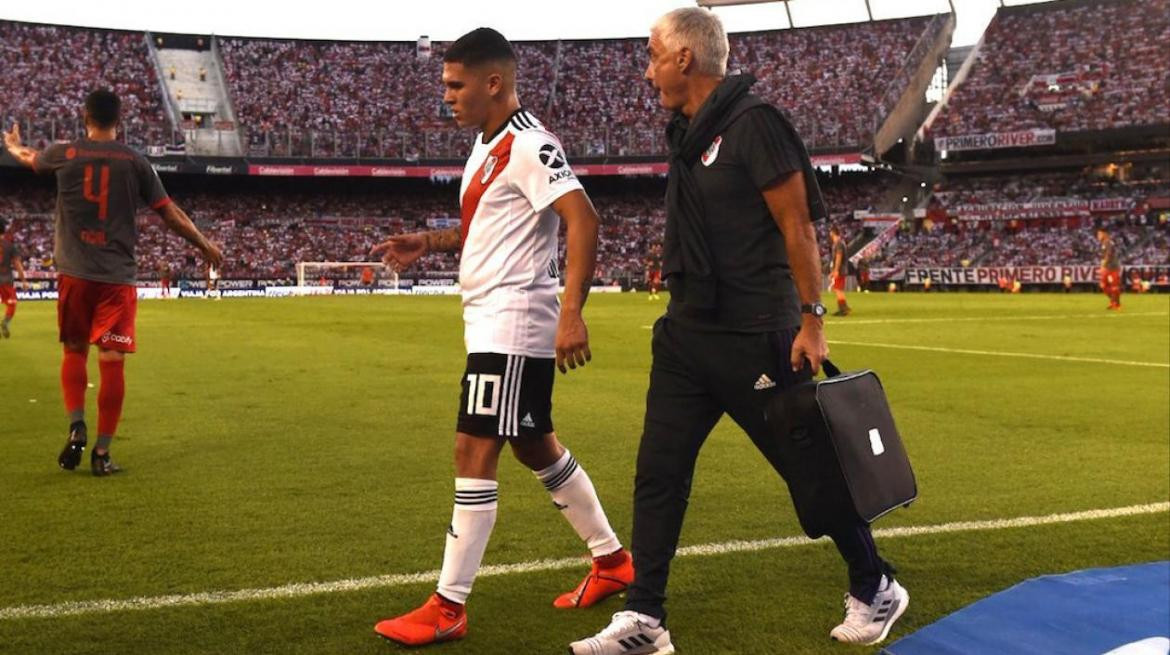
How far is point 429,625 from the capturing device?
154 inches

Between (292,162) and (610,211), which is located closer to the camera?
(292,162)

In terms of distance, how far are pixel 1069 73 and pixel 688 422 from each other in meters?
60.3

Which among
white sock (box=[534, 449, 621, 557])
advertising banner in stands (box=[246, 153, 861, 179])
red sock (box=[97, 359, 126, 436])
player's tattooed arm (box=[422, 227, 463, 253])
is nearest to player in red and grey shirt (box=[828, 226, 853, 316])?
red sock (box=[97, 359, 126, 436])

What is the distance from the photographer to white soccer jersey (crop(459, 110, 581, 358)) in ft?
13.2

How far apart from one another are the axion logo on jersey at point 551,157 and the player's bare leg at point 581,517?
1.02m

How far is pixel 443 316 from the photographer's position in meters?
27.6

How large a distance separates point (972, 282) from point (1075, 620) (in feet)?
156

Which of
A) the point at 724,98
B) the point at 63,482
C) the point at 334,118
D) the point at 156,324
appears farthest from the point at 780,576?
the point at 334,118

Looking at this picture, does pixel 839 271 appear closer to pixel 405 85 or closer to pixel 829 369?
pixel 829 369

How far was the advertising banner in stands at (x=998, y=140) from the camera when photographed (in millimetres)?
55969

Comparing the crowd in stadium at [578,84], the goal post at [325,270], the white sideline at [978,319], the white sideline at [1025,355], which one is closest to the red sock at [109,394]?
the white sideline at [1025,355]

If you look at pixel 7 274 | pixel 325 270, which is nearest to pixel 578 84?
pixel 325 270

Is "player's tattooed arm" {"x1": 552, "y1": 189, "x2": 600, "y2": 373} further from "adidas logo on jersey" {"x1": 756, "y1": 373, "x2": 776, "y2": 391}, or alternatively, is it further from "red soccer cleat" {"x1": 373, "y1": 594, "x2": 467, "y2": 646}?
"red soccer cleat" {"x1": 373, "y1": 594, "x2": 467, "y2": 646}

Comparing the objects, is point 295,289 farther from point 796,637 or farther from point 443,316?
point 796,637
